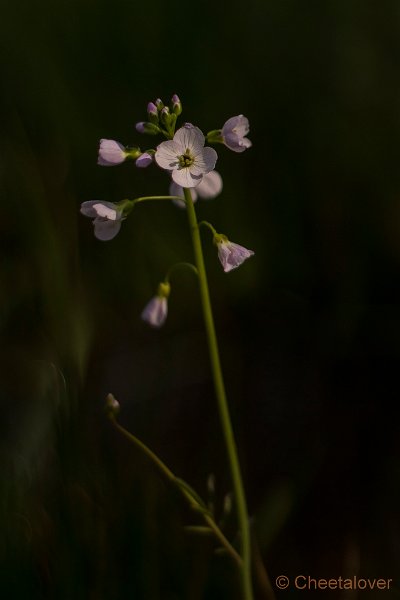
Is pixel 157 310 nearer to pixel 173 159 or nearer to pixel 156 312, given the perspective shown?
pixel 156 312

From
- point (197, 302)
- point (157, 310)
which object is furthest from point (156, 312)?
point (197, 302)

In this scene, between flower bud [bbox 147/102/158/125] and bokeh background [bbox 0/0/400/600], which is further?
bokeh background [bbox 0/0/400/600]

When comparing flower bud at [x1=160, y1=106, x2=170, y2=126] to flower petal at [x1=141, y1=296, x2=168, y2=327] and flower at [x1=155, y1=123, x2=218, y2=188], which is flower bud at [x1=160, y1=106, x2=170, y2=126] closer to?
flower at [x1=155, y1=123, x2=218, y2=188]

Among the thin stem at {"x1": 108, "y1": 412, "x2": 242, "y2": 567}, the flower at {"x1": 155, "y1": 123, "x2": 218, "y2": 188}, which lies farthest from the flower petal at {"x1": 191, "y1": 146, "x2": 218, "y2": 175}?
the thin stem at {"x1": 108, "y1": 412, "x2": 242, "y2": 567}

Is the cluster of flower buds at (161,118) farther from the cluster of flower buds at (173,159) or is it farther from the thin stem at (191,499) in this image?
the thin stem at (191,499)

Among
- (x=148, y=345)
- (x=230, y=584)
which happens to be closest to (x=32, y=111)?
(x=148, y=345)

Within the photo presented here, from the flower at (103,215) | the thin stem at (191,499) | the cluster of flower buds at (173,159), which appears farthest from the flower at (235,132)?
the thin stem at (191,499)

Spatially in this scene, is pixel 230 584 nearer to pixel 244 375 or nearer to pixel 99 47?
pixel 244 375
